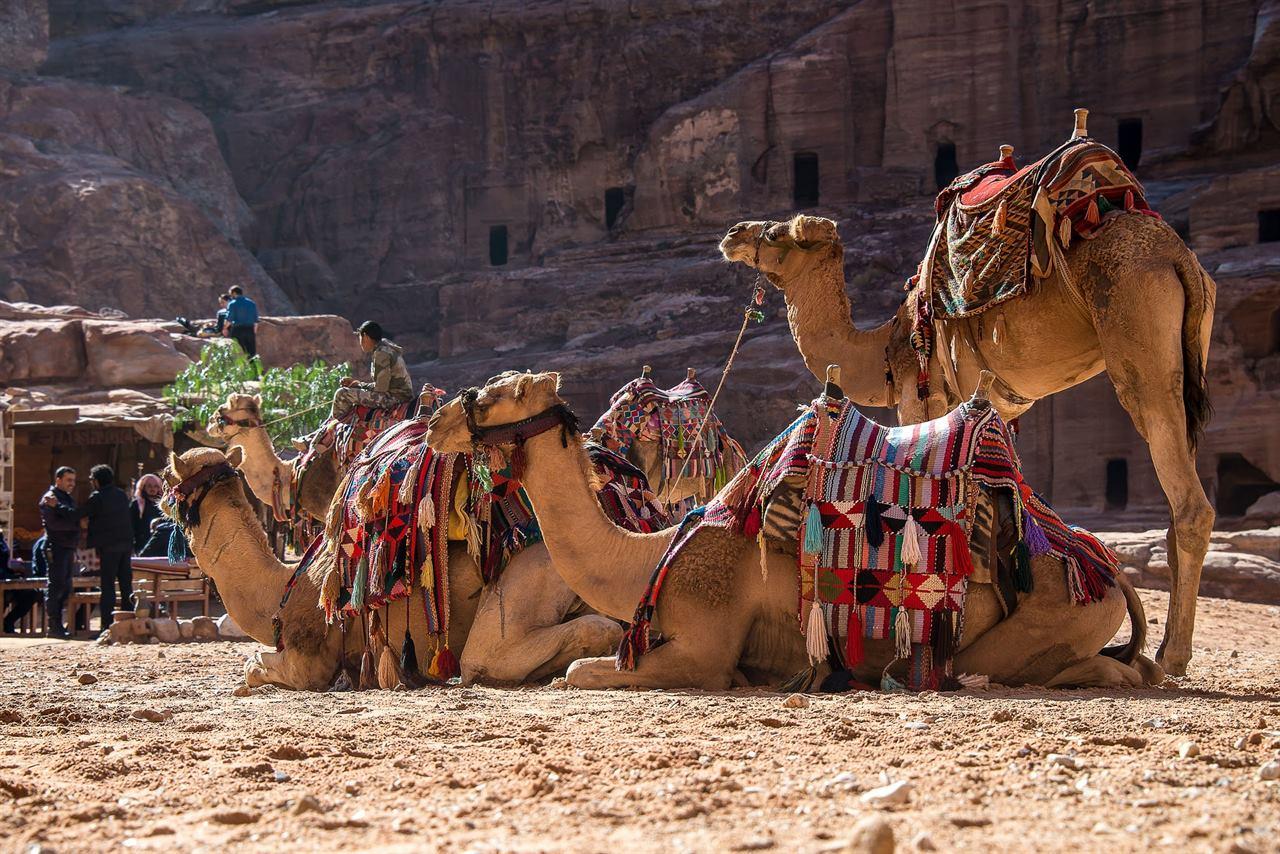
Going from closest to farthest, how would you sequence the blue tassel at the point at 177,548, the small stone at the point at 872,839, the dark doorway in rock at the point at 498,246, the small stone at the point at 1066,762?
the small stone at the point at 872,839 < the small stone at the point at 1066,762 < the blue tassel at the point at 177,548 < the dark doorway in rock at the point at 498,246

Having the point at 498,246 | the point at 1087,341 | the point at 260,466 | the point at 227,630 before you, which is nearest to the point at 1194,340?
the point at 1087,341

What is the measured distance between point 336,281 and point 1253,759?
121ft

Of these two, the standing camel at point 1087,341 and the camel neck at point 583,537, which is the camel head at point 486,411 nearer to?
the camel neck at point 583,537

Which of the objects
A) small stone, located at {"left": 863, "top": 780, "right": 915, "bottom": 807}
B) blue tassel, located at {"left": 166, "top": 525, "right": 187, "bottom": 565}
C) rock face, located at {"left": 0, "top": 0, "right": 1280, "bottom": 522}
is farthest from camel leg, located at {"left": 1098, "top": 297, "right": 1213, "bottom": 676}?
rock face, located at {"left": 0, "top": 0, "right": 1280, "bottom": 522}

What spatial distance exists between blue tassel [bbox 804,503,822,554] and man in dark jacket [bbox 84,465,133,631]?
951 cm

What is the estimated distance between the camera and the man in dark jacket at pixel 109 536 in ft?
47.8

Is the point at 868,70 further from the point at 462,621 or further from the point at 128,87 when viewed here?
the point at 462,621

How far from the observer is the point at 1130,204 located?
8.27 metres

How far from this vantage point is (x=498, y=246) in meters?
39.6

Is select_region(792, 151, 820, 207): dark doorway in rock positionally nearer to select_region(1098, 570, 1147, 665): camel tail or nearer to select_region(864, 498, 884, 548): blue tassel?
select_region(1098, 570, 1147, 665): camel tail

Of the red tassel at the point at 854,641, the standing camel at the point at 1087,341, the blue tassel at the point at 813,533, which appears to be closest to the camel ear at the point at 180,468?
the standing camel at the point at 1087,341

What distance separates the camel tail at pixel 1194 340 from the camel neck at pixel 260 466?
6.29 meters

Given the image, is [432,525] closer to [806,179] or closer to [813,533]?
[813,533]

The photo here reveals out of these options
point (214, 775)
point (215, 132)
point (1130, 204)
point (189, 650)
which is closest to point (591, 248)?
point (215, 132)
